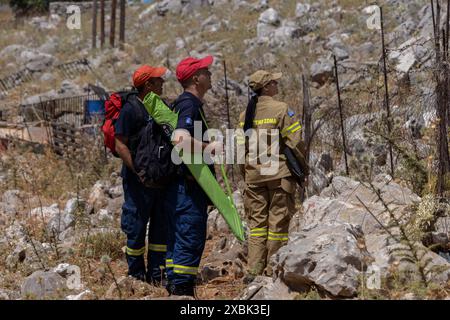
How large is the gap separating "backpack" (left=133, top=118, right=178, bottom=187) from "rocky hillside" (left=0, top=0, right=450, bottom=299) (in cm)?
69

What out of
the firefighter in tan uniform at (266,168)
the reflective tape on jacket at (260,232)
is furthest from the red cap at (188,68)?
the reflective tape on jacket at (260,232)

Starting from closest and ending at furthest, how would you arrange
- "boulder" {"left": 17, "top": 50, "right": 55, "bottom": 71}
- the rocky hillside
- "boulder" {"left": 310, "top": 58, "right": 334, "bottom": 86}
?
the rocky hillside
"boulder" {"left": 310, "top": 58, "right": 334, "bottom": 86}
"boulder" {"left": 17, "top": 50, "right": 55, "bottom": 71}

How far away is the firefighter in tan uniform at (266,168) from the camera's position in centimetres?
497

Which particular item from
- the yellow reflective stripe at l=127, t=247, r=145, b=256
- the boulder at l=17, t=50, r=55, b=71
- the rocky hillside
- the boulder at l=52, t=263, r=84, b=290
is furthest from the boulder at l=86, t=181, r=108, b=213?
the boulder at l=17, t=50, r=55, b=71

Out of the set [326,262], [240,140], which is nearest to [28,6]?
[240,140]

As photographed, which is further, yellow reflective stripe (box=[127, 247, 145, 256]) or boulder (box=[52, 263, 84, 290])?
yellow reflective stripe (box=[127, 247, 145, 256])

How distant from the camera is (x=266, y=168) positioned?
503cm

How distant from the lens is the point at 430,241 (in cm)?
458

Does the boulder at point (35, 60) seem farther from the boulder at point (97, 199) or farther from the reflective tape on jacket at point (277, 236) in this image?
the reflective tape on jacket at point (277, 236)

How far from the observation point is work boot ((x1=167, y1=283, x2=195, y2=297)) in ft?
14.9

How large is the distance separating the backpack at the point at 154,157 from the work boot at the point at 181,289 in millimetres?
645

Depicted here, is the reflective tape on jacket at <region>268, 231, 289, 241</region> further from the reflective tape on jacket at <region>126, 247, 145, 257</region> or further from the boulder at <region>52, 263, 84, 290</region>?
the boulder at <region>52, 263, 84, 290</region>

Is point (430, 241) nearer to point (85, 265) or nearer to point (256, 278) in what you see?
point (256, 278)
